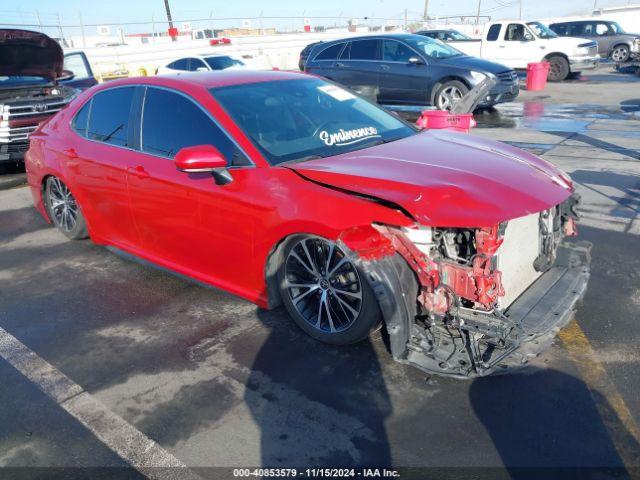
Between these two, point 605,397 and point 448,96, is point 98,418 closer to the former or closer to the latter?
point 605,397

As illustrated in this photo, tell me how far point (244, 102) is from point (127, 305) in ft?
6.05

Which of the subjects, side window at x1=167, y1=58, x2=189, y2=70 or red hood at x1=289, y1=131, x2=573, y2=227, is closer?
red hood at x1=289, y1=131, x2=573, y2=227

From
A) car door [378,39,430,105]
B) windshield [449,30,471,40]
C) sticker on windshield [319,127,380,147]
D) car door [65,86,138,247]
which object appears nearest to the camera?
sticker on windshield [319,127,380,147]

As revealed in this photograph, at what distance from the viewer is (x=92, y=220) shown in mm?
5133

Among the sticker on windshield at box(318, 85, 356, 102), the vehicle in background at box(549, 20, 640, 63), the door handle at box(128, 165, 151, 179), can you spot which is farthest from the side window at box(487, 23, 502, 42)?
the door handle at box(128, 165, 151, 179)

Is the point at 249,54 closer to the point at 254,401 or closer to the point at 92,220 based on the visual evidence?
the point at 92,220

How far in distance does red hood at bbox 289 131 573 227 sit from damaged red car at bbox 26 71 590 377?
0.01 meters

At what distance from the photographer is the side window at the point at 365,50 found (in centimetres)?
1334

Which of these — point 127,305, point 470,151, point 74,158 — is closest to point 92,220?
point 74,158

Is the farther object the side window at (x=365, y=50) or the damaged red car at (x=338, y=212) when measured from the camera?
the side window at (x=365, y=50)

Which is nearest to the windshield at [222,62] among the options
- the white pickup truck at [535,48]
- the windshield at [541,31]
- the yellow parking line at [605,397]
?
the white pickup truck at [535,48]

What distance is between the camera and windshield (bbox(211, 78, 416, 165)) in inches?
151

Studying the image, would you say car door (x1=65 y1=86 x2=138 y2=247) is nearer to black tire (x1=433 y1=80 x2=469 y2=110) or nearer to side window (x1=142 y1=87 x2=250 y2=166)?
side window (x1=142 y1=87 x2=250 y2=166)

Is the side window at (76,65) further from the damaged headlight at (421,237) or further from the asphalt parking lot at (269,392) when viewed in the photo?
the damaged headlight at (421,237)
